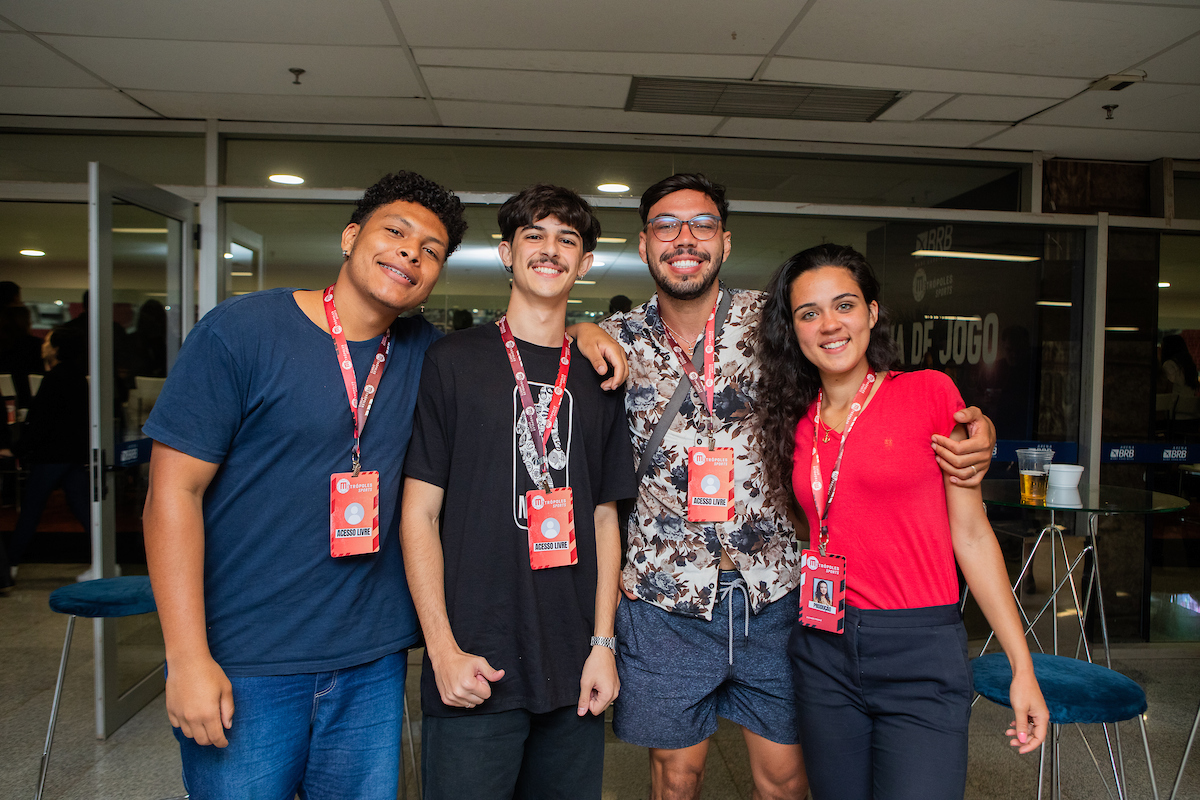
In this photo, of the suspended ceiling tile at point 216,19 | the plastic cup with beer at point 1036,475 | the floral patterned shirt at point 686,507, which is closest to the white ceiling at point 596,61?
the suspended ceiling tile at point 216,19

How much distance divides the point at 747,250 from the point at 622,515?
2676 mm

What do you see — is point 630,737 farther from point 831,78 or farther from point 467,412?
point 831,78

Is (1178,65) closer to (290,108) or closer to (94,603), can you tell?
(290,108)

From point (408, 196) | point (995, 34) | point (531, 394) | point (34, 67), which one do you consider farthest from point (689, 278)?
point (34, 67)

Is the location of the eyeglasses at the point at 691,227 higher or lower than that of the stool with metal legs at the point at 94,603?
higher

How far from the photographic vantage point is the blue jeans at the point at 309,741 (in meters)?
1.38

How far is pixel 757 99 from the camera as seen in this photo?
3.44 m

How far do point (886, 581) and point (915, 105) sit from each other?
280 centimetres

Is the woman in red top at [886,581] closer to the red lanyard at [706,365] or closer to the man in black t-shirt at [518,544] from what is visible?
the red lanyard at [706,365]

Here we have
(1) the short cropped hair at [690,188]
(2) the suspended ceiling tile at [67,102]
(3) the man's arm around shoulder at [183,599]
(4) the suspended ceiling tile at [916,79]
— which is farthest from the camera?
(2) the suspended ceiling tile at [67,102]

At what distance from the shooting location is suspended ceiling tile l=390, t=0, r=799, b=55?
2.57 meters

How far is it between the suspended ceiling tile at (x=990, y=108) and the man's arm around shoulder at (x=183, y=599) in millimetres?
3572

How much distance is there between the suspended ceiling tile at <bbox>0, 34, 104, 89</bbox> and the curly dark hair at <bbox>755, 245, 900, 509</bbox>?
3196mm

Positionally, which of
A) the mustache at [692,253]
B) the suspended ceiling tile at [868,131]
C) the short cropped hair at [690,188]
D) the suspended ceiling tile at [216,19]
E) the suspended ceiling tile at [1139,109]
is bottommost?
the mustache at [692,253]
